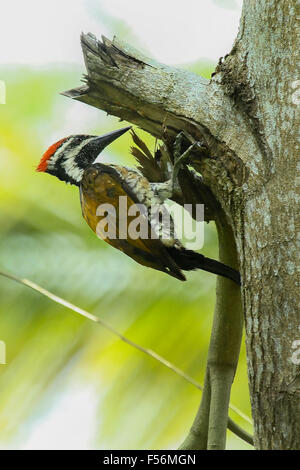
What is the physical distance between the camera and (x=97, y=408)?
12.7 ft

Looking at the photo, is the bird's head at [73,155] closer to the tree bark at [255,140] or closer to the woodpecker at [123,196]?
the woodpecker at [123,196]

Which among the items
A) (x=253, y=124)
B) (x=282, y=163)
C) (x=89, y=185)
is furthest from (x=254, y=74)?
(x=89, y=185)

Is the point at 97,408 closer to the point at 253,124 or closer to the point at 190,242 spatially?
the point at 190,242

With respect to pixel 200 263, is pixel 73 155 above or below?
above

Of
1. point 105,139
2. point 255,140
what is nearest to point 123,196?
point 105,139

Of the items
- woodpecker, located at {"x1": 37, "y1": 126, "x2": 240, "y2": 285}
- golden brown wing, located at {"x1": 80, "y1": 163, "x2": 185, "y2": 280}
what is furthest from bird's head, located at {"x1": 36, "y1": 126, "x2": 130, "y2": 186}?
golden brown wing, located at {"x1": 80, "y1": 163, "x2": 185, "y2": 280}

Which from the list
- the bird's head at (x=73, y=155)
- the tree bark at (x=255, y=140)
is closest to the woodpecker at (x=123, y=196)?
the bird's head at (x=73, y=155)

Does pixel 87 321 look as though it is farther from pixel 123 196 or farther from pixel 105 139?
pixel 105 139

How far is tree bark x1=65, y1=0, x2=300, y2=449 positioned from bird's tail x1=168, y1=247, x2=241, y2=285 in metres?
0.46

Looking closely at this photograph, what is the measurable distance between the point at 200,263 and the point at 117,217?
2.13 ft

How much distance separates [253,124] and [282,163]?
0.28m

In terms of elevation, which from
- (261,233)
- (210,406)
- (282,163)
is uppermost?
(282,163)

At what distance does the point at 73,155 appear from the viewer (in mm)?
4059
